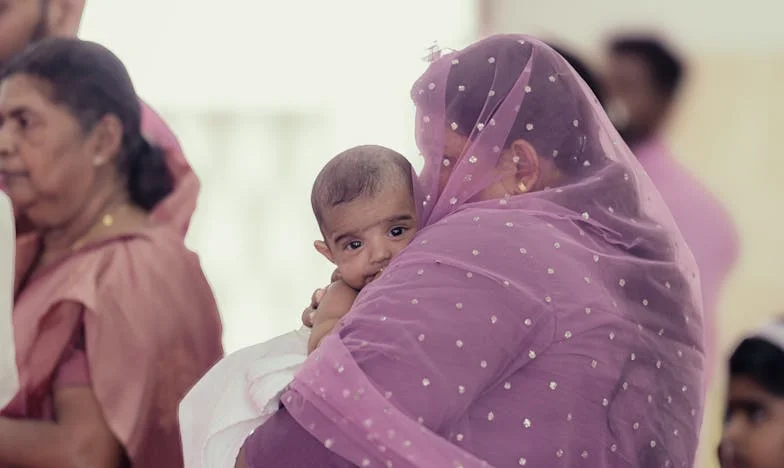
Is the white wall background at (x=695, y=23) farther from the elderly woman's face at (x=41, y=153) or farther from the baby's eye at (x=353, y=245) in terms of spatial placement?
the baby's eye at (x=353, y=245)

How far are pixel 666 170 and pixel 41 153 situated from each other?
1840 millimetres

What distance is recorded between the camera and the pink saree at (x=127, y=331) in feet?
7.46

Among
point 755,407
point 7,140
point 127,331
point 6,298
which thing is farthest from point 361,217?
point 7,140

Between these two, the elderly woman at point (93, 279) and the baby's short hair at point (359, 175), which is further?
the elderly woman at point (93, 279)

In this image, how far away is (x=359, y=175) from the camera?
1738 millimetres

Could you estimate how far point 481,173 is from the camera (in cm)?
166

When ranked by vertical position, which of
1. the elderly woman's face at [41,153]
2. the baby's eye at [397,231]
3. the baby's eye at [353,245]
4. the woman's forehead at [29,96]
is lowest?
the elderly woman's face at [41,153]

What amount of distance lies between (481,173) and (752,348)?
2.70 feet

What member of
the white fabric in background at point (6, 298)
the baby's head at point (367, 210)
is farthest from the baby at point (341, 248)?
the white fabric in background at point (6, 298)

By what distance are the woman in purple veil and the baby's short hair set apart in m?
0.05

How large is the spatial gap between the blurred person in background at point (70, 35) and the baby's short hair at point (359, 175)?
2.76ft

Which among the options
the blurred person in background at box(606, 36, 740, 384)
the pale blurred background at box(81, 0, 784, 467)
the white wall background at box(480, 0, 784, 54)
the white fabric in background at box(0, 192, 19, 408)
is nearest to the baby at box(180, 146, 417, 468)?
the white fabric in background at box(0, 192, 19, 408)

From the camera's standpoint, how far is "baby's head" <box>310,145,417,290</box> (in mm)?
1733

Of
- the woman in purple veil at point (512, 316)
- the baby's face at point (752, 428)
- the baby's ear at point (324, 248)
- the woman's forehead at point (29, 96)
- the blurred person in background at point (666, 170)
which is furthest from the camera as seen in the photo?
the blurred person in background at point (666, 170)
